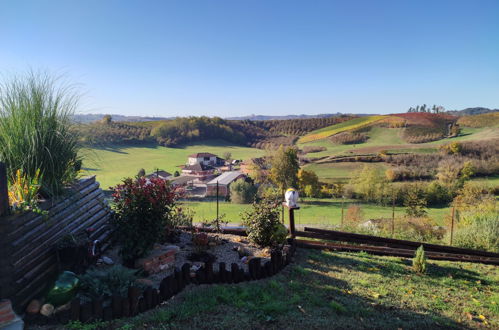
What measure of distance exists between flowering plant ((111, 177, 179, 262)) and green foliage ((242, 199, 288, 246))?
70.3 inches

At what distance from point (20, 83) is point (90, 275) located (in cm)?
272

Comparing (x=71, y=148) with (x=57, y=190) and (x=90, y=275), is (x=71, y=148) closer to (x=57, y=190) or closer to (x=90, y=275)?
(x=57, y=190)

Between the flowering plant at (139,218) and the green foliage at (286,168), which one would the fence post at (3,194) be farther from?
the green foliage at (286,168)

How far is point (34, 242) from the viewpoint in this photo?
10.3 ft

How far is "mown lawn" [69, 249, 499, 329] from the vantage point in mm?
2959

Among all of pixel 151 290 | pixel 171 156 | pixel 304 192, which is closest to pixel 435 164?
pixel 304 192

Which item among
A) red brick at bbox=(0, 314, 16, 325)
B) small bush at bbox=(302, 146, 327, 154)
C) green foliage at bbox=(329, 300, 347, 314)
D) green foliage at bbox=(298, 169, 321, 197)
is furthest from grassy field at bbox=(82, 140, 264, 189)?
green foliage at bbox=(329, 300, 347, 314)

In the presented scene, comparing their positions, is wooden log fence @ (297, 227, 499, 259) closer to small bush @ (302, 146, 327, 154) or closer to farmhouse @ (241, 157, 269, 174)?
farmhouse @ (241, 157, 269, 174)

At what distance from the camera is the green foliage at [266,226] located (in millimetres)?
5188

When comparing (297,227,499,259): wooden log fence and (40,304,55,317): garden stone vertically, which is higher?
(40,304,55,317): garden stone

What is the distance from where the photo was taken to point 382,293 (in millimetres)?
3967

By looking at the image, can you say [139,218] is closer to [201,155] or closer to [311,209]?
[311,209]

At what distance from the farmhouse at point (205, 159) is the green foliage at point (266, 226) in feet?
118

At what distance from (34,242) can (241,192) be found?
79.6 feet
